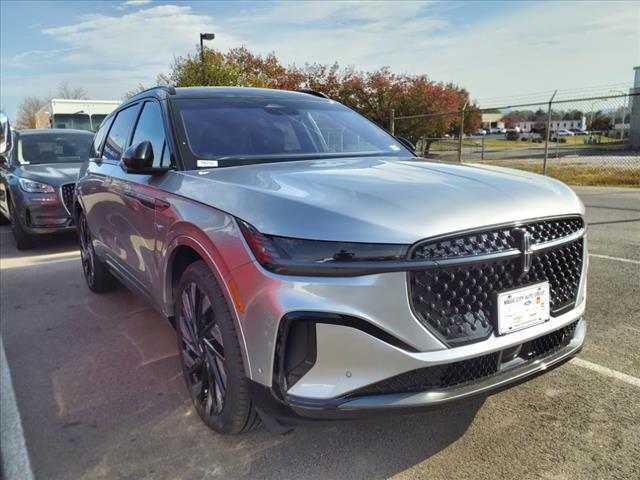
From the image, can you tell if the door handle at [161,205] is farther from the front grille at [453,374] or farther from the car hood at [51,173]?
the car hood at [51,173]

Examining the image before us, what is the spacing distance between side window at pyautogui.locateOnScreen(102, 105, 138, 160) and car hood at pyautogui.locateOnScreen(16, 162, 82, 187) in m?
3.00

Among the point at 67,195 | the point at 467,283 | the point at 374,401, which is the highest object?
the point at 467,283

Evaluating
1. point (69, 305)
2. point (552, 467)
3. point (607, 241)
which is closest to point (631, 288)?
point (607, 241)

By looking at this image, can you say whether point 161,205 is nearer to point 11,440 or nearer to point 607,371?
point 11,440

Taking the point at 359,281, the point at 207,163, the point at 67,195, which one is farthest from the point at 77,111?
the point at 359,281

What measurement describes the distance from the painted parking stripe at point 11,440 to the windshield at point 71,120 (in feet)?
72.0

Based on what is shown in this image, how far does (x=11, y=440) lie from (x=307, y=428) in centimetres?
155

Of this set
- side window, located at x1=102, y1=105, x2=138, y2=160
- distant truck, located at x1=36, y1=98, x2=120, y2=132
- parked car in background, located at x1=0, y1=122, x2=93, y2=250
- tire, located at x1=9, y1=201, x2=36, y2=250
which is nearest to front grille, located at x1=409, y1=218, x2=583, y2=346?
side window, located at x1=102, y1=105, x2=138, y2=160

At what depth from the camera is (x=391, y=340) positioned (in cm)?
190

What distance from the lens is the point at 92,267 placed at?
5164 mm

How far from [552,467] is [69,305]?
4329 mm

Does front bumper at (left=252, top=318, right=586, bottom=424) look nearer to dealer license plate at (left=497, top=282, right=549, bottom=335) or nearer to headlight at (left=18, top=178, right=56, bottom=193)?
dealer license plate at (left=497, top=282, right=549, bottom=335)

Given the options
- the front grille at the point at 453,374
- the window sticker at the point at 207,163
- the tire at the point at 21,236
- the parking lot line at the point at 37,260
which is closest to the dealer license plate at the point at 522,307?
the front grille at the point at 453,374

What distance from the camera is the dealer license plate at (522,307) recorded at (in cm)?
208
